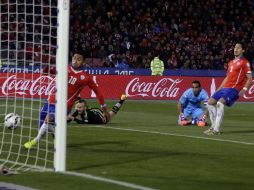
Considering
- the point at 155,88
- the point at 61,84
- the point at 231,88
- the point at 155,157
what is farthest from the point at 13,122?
the point at 155,88

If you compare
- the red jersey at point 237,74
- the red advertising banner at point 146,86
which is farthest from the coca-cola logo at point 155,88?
the red jersey at point 237,74

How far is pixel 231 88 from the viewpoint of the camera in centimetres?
1686

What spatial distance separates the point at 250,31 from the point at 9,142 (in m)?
29.4

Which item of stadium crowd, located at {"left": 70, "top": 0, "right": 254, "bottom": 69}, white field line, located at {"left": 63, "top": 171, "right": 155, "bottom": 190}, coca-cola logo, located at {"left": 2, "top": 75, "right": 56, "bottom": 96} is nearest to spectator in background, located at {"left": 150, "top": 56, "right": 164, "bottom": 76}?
stadium crowd, located at {"left": 70, "top": 0, "right": 254, "bottom": 69}

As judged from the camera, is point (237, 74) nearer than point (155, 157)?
No

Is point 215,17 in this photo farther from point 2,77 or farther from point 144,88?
point 2,77

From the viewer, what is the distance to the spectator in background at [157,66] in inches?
1339

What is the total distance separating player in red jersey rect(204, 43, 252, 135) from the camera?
54.6ft

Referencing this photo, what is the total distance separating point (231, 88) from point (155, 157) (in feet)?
17.8

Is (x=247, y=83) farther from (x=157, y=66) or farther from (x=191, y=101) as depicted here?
(x=157, y=66)

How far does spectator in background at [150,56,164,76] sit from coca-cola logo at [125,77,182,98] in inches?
67.1

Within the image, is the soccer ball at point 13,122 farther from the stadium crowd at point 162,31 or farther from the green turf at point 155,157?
the stadium crowd at point 162,31

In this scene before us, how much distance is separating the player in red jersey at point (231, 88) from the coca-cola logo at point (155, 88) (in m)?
14.3

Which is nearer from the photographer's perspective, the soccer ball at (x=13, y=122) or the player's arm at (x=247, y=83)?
the soccer ball at (x=13, y=122)
